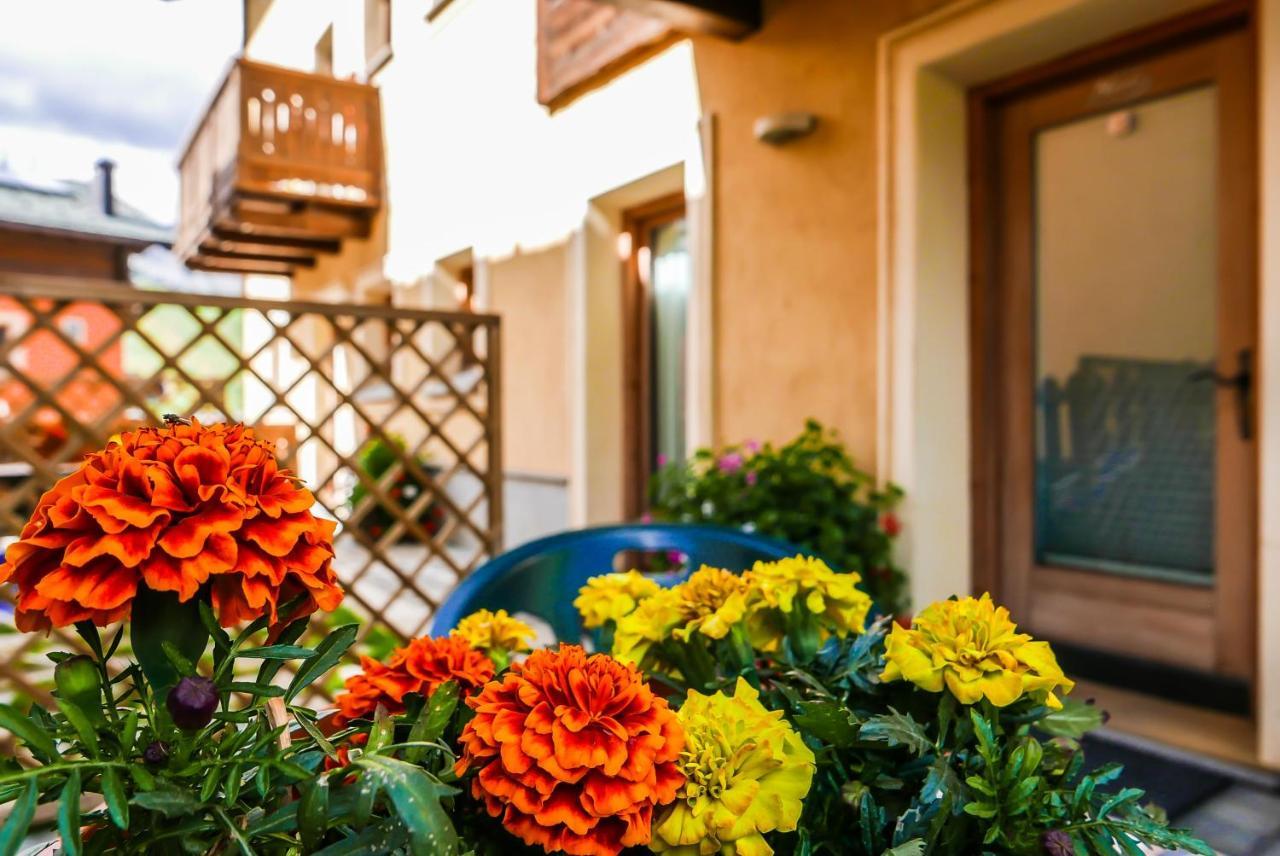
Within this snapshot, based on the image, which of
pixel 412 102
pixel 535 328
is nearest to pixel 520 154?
pixel 535 328

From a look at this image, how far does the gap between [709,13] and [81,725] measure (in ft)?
10.9

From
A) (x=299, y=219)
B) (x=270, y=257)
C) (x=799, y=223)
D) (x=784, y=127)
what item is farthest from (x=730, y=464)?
(x=270, y=257)

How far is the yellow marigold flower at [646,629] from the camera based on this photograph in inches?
21.9

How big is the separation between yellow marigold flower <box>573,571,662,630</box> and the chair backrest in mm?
549

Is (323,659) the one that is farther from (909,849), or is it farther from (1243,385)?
(1243,385)

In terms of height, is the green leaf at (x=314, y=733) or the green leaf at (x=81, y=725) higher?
the green leaf at (x=81, y=725)

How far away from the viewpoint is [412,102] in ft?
21.3

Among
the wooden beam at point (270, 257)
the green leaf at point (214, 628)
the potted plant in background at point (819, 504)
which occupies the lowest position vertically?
the potted plant in background at point (819, 504)

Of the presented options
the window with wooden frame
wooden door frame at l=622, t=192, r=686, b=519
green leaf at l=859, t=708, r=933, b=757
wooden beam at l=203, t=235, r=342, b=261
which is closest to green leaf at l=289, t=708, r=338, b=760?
green leaf at l=859, t=708, r=933, b=757

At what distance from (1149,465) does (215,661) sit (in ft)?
8.68

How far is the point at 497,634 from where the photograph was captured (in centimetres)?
62

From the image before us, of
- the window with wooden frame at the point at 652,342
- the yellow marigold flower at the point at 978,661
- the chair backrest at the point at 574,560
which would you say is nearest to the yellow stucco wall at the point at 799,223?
the window with wooden frame at the point at 652,342

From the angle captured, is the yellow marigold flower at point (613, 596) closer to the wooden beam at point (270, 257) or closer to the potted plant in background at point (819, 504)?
the potted plant in background at point (819, 504)

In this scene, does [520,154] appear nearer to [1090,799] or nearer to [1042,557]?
[1042,557]
